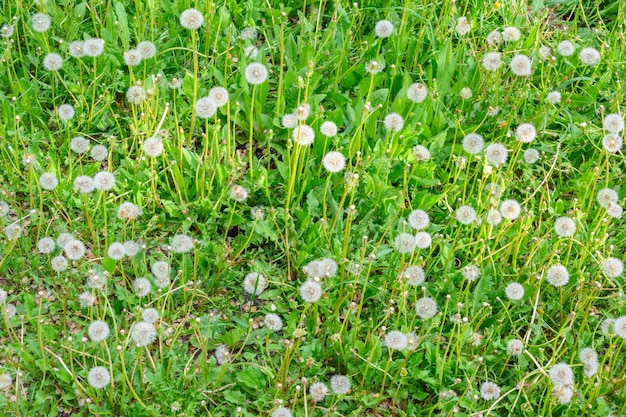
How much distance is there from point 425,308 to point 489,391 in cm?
33

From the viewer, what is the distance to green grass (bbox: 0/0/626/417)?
2.54 metres

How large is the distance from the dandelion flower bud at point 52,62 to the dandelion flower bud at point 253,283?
1.20m

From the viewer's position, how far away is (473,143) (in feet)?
9.93

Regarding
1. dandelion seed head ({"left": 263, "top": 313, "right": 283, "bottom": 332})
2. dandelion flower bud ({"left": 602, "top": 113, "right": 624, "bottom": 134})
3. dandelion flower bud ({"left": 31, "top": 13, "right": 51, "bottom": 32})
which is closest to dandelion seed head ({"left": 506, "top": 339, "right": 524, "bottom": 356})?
dandelion seed head ({"left": 263, "top": 313, "right": 283, "bottom": 332})

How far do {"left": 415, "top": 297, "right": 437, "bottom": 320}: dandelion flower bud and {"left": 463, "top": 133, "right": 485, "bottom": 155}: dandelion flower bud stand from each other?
2.33 feet

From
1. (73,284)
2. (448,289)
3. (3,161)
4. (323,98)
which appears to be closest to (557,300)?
(448,289)

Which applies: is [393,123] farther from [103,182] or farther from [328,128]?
[103,182]

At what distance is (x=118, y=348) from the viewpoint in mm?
2443

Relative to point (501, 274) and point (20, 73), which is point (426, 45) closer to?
point (501, 274)

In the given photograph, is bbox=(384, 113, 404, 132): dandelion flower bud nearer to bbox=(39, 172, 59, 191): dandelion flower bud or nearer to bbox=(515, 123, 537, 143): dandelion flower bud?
bbox=(515, 123, 537, 143): dandelion flower bud

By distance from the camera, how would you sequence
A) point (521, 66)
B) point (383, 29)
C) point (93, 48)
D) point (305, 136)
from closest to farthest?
point (305, 136) < point (93, 48) < point (521, 66) < point (383, 29)

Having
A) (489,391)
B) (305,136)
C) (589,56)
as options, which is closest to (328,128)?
(305,136)

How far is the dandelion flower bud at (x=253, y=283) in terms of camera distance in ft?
8.98

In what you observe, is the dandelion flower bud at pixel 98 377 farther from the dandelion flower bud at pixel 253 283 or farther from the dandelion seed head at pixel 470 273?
the dandelion seed head at pixel 470 273
